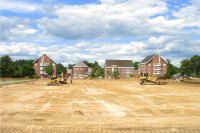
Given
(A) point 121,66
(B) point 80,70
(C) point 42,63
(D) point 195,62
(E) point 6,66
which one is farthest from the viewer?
(B) point 80,70

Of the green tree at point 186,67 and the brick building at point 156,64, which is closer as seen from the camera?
the green tree at point 186,67

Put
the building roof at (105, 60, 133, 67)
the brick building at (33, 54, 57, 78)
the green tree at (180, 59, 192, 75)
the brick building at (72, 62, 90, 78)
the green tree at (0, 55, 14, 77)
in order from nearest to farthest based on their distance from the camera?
the green tree at (0, 55, 14, 77), the green tree at (180, 59, 192, 75), the brick building at (33, 54, 57, 78), the building roof at (105, 60, 133, 67), the brick building at (72, 62, 90, 78)

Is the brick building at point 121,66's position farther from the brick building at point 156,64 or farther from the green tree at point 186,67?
the green tree at point 186,67

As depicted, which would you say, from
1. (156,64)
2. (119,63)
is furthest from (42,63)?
(156,64)

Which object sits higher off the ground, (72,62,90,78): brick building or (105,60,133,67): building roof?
(105,60,133,67): building roof

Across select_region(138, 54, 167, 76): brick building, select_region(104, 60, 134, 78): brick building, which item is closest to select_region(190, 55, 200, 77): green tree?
select_region(138, 54, 167, 76): brick building

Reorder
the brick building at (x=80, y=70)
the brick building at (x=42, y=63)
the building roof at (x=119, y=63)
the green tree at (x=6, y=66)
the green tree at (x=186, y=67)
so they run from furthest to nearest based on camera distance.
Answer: the brick building at (x=80, y=70)
the building roof at (x=119, y=63)
the brick building at (x=42, y=63)
the green tree at (x=186, y=67)
the green tree at (x=6, y=66)

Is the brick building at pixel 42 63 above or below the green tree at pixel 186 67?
above

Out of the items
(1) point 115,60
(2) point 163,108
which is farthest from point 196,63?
(2) point 163,108

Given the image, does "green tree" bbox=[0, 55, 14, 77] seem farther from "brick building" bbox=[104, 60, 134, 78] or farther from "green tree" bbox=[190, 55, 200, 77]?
"brick building" bbox=[104, 60, 134, 78]

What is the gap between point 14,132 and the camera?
1268 cm

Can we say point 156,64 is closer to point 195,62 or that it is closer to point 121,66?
point 121,66

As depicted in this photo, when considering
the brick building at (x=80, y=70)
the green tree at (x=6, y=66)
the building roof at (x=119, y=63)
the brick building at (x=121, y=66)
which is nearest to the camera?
the green tree at (x=6, y=66)

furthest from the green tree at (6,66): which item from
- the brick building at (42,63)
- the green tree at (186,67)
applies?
the green tree at (186,67)
